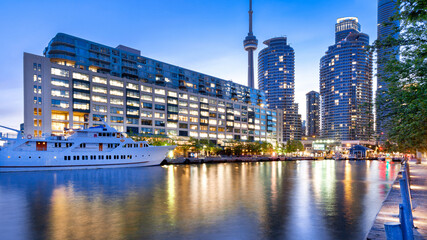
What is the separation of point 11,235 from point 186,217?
1208cm

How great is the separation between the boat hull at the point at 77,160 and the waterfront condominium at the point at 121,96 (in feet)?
63.6

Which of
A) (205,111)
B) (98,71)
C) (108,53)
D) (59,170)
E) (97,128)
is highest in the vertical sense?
(108,53)

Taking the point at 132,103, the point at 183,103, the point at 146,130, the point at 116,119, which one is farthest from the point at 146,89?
the point at 183,103

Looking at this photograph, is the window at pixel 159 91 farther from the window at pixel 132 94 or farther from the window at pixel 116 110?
the window at pixel 116 110

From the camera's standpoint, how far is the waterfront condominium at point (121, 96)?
94.9m

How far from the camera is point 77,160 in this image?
68125mm

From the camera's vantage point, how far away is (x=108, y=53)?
391ft

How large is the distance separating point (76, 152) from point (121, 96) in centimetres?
5068

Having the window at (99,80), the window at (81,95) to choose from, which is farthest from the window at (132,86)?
the window at (81,95)

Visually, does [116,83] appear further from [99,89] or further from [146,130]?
[146,130]

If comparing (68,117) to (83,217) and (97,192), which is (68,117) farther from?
(83,217)

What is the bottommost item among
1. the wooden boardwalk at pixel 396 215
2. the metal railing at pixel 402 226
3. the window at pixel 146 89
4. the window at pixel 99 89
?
the wooden boardwalk at pixel 396 215

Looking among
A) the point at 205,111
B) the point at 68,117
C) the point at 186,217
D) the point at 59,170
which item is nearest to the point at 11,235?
the point at 186,217

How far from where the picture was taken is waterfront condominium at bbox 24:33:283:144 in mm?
94938
